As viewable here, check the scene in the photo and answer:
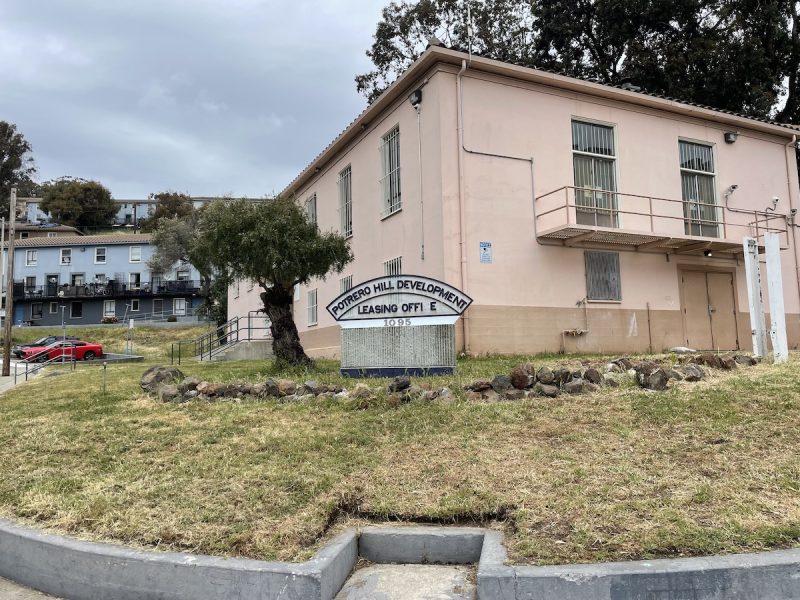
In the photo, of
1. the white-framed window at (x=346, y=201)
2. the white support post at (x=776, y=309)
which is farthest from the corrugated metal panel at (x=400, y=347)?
the white-framed window at (x=346, y=201)

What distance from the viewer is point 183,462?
18.0ft

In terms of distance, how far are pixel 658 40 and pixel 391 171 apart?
15.5 meters

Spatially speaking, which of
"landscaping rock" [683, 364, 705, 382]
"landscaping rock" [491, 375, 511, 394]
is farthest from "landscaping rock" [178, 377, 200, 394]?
"landscaping rock" [683, 364, 705, 382]

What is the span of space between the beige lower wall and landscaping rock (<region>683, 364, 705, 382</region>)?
680 cm

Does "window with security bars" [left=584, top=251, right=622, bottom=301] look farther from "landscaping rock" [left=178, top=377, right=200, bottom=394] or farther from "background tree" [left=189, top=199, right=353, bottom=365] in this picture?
"landscaping rock" [left=178, top=377, right=200, bottom=394]

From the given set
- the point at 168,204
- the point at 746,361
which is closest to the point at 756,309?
the point at 746,361

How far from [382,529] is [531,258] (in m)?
12.0

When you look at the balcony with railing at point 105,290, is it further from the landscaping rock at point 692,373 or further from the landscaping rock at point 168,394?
the landscaping rock at point 692,373

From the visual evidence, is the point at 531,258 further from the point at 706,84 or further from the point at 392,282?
the point at 706,84

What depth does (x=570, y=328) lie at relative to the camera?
620 inches

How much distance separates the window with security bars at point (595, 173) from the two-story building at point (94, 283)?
48.1m

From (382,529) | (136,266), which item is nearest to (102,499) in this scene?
(382,529)

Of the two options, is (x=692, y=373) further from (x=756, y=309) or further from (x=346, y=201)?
(x=346, y=201)

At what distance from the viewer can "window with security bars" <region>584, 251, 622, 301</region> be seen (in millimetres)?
16188
